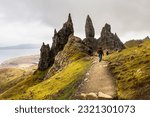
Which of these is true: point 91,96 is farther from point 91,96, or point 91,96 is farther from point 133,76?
point 133,76

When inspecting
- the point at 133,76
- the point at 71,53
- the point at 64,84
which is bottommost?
the point at 64,84

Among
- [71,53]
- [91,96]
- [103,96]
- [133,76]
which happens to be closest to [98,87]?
[91,96]

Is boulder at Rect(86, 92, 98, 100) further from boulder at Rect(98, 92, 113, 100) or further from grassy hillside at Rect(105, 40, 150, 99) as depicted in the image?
grassy hillside at Rect(105, 40, 150, 99)

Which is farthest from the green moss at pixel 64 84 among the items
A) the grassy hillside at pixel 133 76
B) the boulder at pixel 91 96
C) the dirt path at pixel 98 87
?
the boulder at pixel 91 96

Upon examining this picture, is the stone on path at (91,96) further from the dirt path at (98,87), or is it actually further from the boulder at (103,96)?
the boulder at (103,96)

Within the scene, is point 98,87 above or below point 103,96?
above

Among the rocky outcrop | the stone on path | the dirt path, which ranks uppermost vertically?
the rocky outcrop

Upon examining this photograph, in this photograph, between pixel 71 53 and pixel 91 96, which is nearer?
pixel 91 96

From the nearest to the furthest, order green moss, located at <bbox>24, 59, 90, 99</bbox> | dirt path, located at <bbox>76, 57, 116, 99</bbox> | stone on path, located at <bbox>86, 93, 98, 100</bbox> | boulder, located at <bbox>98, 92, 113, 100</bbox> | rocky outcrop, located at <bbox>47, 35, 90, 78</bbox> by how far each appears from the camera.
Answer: boulder, located at <bbox>98, 92, 113, 100</bbox>
stone on path, located at <bbox>86, 93, 98, 100</bbox>
dirt path, located at <bbox>76, 57, 116, 99</bbox>
green moss, located at <bbox>24, 59, 90, 99</bbox>
rocky outcrop, located at <bbox>47, 35, 90, 78</bbox>

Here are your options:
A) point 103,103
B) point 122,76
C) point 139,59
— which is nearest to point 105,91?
point 122,76

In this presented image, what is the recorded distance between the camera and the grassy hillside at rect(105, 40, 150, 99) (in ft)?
177

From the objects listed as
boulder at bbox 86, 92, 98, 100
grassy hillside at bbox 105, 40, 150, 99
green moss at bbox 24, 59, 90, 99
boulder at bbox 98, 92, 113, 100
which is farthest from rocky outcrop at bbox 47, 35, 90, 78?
boulder at bbox 98, 92, 113, 100

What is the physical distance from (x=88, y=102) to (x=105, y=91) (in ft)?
59.9

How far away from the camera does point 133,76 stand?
65.6 meters
